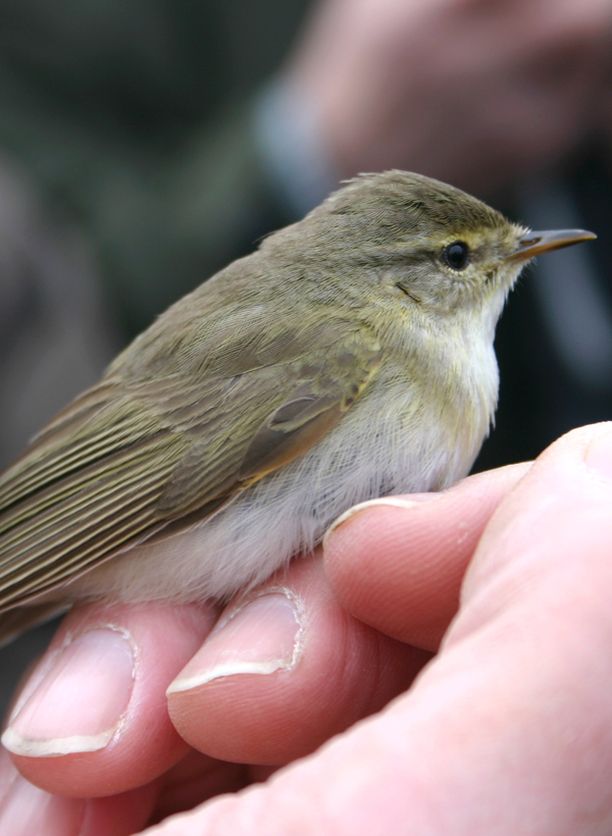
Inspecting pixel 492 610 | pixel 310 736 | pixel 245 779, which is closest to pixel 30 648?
pixel 245 779

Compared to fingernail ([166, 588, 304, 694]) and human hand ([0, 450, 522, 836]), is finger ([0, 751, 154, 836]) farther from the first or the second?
fingernail ([166, 588, 304, 694])

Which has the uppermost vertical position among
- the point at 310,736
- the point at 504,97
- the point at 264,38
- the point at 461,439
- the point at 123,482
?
the point at 264,38

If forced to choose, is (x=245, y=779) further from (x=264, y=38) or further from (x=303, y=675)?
(x=264, y=38)

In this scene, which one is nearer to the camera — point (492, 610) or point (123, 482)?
point (492, 610)

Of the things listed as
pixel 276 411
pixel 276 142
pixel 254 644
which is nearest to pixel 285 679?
pixel 254 644

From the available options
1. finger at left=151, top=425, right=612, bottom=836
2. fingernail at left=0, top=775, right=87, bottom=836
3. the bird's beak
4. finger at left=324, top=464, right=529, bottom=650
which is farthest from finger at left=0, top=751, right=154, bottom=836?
the bird's beak

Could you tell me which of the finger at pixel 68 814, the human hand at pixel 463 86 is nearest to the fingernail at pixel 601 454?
the finger at pixel 68 814
